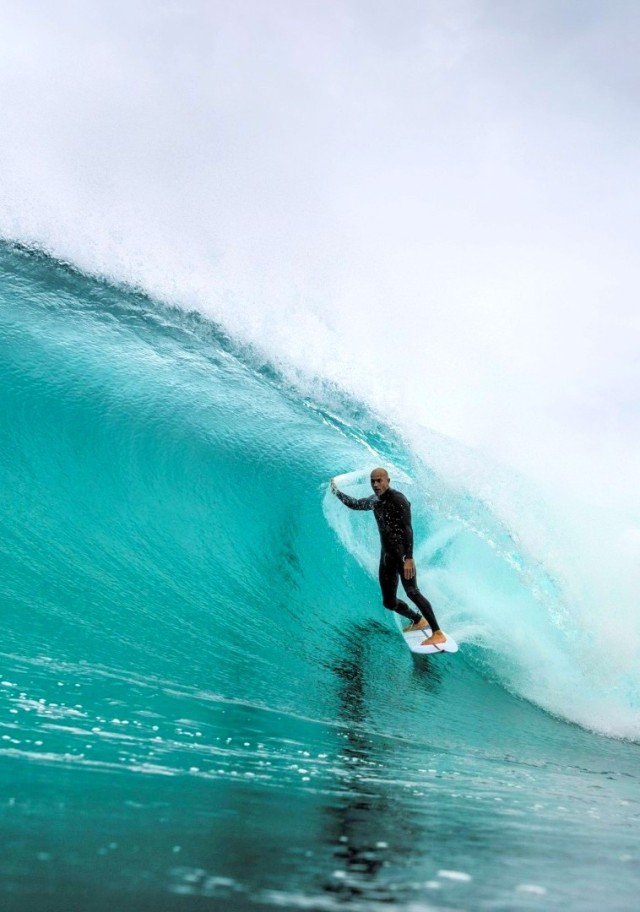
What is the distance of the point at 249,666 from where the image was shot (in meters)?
4.13

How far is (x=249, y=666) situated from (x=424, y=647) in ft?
5.76

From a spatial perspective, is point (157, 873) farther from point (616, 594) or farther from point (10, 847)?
point (616, 594)

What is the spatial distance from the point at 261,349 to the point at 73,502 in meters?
5.40

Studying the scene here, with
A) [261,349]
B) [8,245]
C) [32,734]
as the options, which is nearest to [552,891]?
[32,734]

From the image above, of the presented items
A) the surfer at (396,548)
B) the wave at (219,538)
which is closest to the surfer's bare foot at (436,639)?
the surfer at (396,548)

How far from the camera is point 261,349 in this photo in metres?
10.3

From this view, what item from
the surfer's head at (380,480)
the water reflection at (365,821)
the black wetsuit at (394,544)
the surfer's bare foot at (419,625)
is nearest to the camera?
the water reflection at (365,821)

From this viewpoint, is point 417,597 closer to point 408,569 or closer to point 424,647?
point 408,569

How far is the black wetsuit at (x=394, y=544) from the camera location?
5.12 m

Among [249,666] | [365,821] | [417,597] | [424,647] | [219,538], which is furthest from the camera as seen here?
[219,538]

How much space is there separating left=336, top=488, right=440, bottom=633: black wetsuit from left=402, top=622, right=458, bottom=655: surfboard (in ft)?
0.44

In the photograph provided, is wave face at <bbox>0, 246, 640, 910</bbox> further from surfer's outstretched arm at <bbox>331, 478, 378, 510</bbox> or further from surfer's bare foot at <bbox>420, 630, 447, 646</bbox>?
surfer's outstretched arm at <bbox>331, 478, 378, 510</bbox>

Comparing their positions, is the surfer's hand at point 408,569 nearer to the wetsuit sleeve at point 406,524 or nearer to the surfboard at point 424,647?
the wetsuit sleeve at point 406,524

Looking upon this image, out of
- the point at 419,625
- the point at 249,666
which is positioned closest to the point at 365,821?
the point at 249,666
